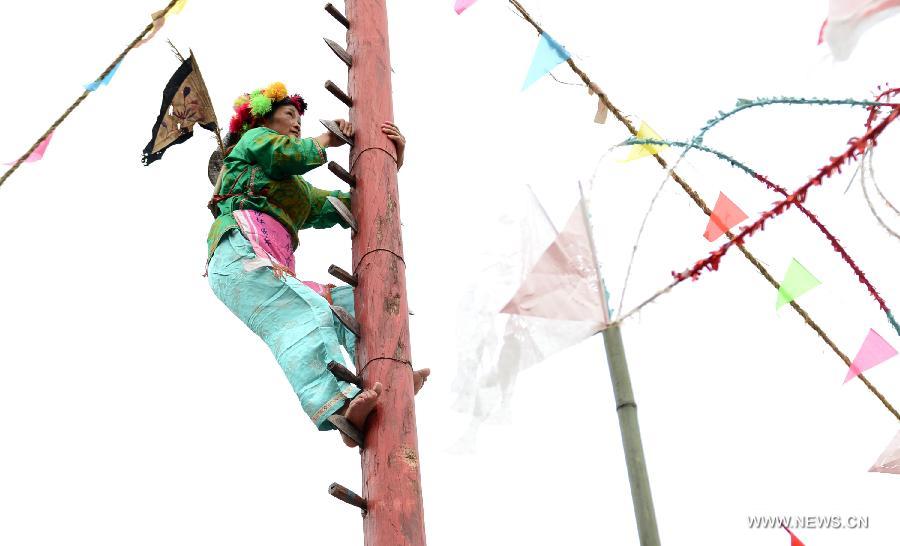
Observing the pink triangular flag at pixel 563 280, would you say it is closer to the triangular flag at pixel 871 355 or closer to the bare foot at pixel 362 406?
the bare foot at pixel 362 406

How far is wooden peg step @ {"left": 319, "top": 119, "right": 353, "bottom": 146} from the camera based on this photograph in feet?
13.3

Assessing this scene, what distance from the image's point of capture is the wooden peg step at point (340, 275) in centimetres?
368

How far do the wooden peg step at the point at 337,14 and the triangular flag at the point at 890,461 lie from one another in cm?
→ 265

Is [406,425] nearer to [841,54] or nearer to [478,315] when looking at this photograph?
[478,315]

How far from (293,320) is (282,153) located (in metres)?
0.66

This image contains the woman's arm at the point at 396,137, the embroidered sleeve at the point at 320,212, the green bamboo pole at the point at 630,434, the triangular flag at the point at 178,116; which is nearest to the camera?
the green bamboo pole at the point at 630,434

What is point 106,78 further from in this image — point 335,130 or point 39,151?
point 335,130

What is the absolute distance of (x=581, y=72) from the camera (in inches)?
186

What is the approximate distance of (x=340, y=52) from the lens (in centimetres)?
438

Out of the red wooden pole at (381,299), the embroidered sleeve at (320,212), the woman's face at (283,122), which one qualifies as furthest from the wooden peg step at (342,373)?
the woman's face at (283,122)

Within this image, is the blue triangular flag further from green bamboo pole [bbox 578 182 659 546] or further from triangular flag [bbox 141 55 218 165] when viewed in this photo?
green bamboo pole [bbox 578 182 659 546]

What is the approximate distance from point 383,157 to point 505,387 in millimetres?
1503

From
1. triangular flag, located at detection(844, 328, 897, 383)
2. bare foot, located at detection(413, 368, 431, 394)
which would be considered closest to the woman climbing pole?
bare foot, located at detection(413, 368, 431, 394)

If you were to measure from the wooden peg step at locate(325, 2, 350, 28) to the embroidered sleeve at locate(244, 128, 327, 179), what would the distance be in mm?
553
